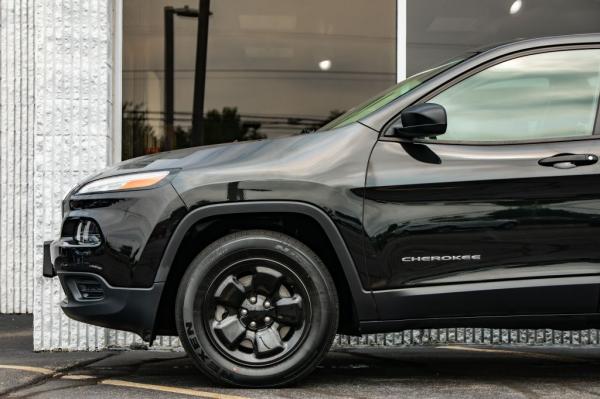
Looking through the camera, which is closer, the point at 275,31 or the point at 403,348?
the point at 403,348

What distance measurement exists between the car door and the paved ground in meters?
0.47

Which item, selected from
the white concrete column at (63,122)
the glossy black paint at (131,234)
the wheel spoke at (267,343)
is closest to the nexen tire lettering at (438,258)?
the wheel spoke at (267,343)

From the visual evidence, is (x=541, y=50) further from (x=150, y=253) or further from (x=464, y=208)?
(x=150, y=253)

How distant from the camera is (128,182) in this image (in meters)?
4.63

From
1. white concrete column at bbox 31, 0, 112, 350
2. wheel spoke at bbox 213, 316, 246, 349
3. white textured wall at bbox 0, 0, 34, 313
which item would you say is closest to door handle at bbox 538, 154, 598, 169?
wheel spoke at bbox 213, 316, 246, 349

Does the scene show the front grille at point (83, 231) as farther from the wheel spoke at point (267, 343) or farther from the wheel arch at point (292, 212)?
the wheel spoke at point (267, 343)

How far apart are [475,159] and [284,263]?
1073mm

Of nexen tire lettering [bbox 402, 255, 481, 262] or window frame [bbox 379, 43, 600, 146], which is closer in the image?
nexen tire lettering [bbox 402, 255, 481, 262]

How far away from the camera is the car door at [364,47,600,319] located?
443cm

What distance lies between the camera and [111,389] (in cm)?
466

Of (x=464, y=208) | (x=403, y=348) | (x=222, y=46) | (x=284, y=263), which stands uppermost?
(x=222, y=46)

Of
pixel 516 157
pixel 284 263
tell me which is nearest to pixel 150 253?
pixel 284 263

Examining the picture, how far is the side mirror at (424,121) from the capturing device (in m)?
4.38

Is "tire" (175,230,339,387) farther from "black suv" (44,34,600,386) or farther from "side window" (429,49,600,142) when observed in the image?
"side window" (429,49,600,142)
